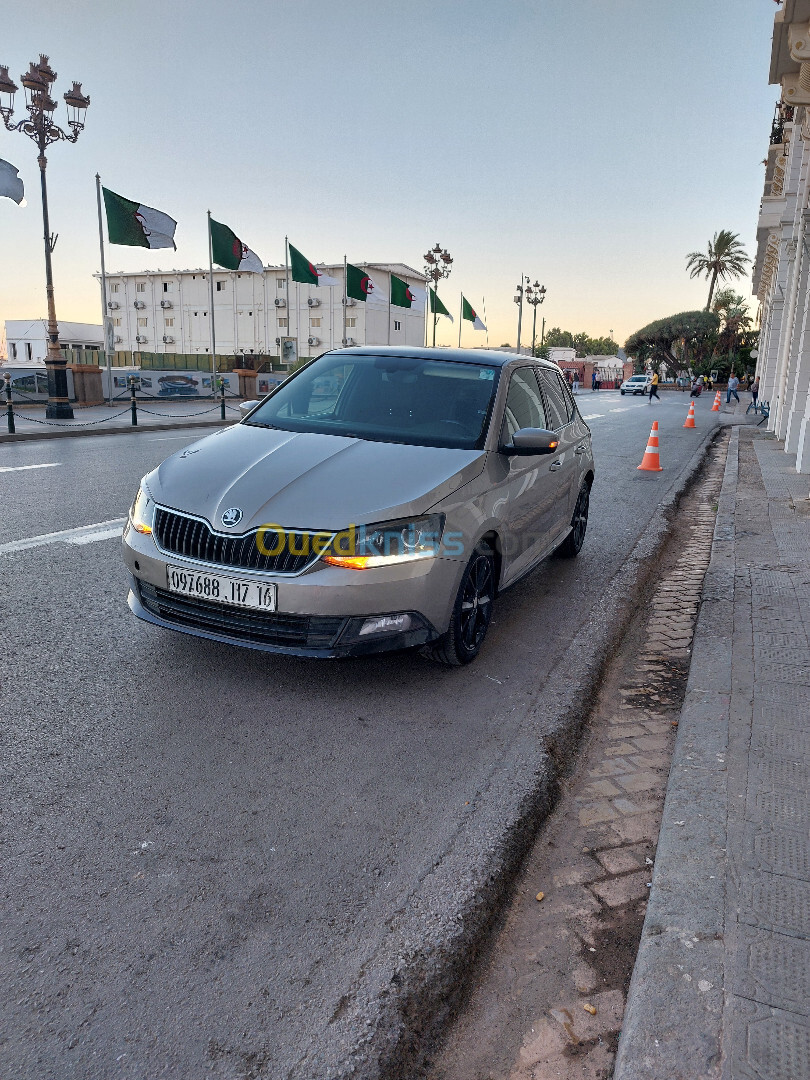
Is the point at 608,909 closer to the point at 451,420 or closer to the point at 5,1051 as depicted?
the point at 5,1051

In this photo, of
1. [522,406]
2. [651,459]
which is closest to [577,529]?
[522,406]

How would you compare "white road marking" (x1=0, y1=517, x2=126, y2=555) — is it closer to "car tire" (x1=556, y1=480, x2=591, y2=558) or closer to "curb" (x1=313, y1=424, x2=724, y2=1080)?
"car tire" (x1=556, y1=480, x2=591, y2=558)

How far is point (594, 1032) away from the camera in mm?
2072

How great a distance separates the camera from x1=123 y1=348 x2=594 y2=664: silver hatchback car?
355cm

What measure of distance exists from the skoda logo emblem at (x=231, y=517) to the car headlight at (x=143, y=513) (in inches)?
20.0

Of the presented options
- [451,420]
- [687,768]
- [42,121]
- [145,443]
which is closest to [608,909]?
[687,768]

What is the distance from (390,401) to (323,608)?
1.78 m

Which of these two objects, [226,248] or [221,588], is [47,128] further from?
[221,588]

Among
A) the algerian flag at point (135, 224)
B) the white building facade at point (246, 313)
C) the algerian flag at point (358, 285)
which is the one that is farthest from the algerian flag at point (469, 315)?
the white building facade at point (246, 313)

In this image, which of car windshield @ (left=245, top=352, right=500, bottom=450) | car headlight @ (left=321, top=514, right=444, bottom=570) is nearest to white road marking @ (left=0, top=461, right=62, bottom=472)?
car windshield @ (left=245, top=352, right=500, bottom=450)

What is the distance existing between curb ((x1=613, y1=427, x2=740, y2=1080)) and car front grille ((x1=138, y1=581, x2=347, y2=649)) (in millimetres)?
1583

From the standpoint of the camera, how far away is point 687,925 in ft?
7.63

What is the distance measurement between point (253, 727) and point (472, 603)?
4.37ft

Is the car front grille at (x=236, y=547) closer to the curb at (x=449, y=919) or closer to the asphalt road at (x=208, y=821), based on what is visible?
the asphalt road at (x=208, y=821)
